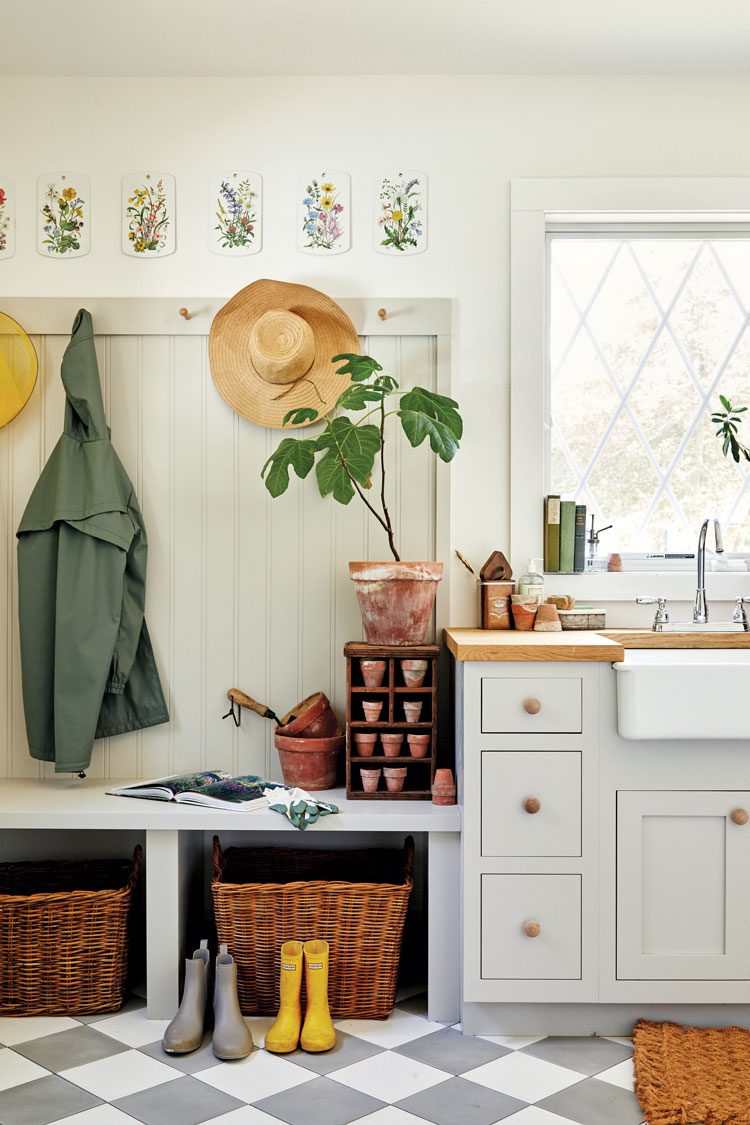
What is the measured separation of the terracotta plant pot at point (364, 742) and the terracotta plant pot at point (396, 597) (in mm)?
237

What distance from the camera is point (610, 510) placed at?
2.94 meters

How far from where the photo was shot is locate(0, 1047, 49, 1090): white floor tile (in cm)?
209

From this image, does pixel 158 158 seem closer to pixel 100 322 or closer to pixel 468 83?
pixel 100 322

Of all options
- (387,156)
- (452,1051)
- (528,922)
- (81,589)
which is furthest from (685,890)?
(387,156)

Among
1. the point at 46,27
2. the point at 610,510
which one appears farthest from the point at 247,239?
the point at 610,510

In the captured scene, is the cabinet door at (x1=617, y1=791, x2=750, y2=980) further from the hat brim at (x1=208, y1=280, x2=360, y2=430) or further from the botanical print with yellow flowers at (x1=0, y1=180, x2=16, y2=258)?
the botanical print with yellow flowers at (x1=0, y1=180, x2=16, y2=258)

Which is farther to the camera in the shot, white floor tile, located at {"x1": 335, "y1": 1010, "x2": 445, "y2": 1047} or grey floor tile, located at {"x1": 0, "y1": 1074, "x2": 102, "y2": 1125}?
white floor tile, located at {"x1": 335, "y1": 1010, "x2": 445, "y2": 1047}

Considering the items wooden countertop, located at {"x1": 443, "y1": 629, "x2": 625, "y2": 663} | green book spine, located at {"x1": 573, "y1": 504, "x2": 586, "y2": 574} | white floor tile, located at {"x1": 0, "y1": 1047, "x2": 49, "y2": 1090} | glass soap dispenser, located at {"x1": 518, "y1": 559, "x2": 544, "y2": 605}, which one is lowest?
white floor tile, located at {"x1": 0, "y1": 1047, "x2": 49, "y2": 1090}

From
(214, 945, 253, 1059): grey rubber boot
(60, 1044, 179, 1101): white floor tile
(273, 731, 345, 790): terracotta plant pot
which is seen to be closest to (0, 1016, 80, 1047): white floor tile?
(60, 1044, 179, 1101): white floor tile

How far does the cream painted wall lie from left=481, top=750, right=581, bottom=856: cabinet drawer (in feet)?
2.03

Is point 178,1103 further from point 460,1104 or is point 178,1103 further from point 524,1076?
point 524,1076

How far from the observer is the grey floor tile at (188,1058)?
2150 mm

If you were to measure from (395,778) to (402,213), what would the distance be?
5.15ft

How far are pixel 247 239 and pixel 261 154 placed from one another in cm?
25
